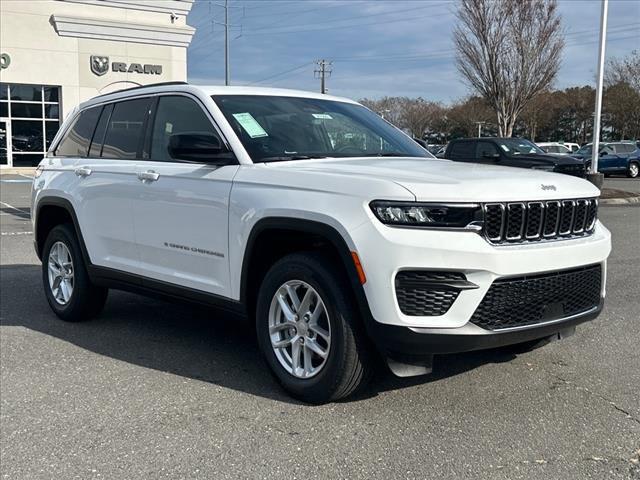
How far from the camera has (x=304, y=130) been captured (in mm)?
4809

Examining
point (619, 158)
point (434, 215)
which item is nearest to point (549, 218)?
point (434, 215)

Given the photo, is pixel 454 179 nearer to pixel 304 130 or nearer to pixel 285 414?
pixel 304 130

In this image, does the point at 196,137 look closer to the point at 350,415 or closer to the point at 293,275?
the point at 293,275

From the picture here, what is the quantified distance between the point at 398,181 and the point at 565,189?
108 centimetres

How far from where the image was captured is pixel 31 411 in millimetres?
3992

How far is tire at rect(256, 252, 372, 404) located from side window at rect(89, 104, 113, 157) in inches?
98.7

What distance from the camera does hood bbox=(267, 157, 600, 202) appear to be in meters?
3.47

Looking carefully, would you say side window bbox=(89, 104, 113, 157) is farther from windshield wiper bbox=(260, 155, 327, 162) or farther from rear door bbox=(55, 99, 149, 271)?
windshield wiper bbox=(260, 155, 327, 162)

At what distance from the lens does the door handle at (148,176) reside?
4871 millimetres

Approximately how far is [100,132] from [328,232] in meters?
3.05

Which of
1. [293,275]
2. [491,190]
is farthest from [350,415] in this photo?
[491,190]

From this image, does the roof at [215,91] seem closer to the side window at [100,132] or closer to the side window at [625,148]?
the side window at [100,132]

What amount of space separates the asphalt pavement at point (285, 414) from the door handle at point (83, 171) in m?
1.33

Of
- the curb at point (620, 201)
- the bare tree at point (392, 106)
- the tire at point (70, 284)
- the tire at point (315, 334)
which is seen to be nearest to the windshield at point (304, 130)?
the tire at point (315, 334)
